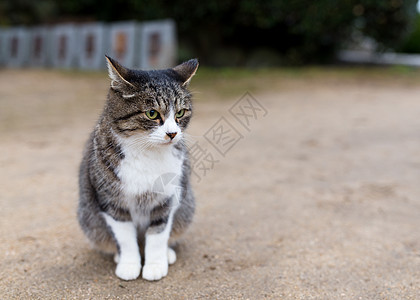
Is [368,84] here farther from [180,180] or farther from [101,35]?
[180,180]

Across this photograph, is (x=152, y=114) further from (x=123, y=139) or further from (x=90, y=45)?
(x=90, y=45)

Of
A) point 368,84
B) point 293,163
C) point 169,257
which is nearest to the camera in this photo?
point 169,257

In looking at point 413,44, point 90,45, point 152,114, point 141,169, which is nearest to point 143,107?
point 152,114

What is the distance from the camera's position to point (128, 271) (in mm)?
2094

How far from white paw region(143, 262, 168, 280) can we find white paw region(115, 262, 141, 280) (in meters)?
0.04

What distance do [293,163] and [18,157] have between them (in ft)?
8.82

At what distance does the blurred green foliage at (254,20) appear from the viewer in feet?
28.1

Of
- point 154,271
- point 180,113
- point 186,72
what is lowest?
point 154,271

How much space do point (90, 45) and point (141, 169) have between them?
25.9 ft

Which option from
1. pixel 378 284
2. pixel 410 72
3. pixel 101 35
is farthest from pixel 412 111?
pixel 101 35

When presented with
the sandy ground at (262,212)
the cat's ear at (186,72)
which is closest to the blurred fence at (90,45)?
the sandy ground at (262,212)

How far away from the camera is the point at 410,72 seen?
8.81 meters

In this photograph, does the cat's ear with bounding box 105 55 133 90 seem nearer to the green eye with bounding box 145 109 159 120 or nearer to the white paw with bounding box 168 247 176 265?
the green eye with bounding box 145 109 159 120

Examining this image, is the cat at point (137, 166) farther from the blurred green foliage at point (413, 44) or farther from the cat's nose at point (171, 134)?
the blurred green foliage at point (413, 44)
